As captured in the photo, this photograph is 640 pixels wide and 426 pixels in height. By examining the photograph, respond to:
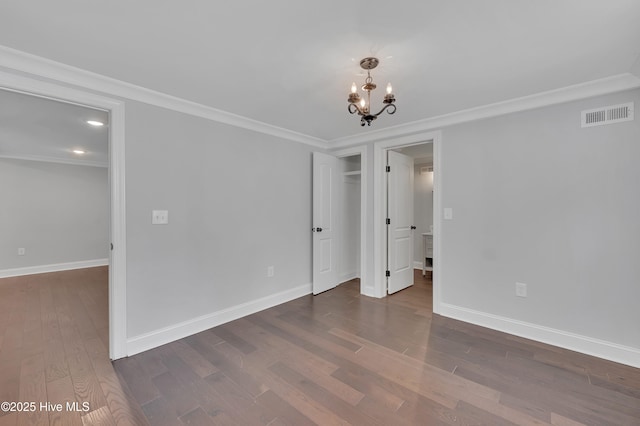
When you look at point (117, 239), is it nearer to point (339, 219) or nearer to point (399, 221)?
point (339, 219)

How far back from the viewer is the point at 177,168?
8.77ft

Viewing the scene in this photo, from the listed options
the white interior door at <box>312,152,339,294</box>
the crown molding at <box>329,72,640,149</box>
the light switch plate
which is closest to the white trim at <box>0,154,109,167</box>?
the light switch plate

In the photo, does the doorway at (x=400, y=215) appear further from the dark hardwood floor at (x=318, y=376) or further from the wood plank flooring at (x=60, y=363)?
the wood plank flooring at (x=60, y=363)

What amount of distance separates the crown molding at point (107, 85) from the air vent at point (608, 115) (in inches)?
125

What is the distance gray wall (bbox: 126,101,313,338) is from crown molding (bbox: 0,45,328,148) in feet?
0.26

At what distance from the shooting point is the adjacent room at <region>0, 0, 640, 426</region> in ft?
5.40

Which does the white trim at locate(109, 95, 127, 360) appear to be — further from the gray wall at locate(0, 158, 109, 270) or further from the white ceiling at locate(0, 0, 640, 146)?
the gray wall at locate(0, 158, 109, 270)

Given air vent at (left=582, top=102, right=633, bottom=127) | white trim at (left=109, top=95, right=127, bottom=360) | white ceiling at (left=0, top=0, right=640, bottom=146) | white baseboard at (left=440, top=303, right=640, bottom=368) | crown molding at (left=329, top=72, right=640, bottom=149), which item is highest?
white ceiling at (left=0, top=0, right=640, bottom=146)

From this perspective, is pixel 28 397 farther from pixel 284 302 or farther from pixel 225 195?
pixel 284 302

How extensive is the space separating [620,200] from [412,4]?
240 centimetres

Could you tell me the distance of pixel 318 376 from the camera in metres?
2.05

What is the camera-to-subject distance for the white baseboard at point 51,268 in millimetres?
5086

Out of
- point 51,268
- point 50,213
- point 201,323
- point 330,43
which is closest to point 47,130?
point 50,213

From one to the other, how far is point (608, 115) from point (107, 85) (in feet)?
13.7
